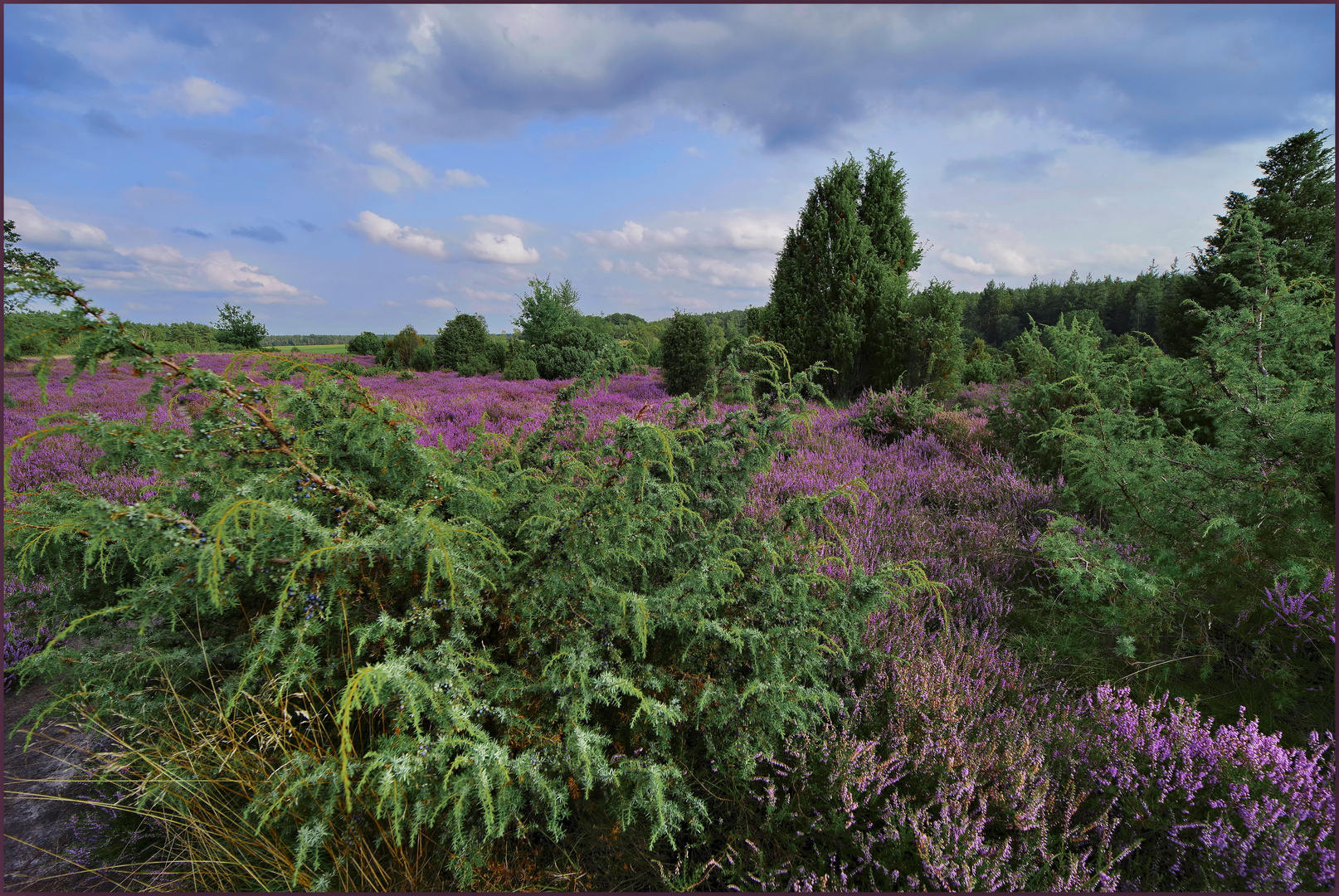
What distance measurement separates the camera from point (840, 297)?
434 inches

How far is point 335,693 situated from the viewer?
196cm

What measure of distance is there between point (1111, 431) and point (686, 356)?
9.63 metres

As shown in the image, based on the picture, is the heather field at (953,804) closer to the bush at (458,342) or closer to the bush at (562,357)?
the bush at (562,357)

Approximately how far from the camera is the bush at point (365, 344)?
2464cm

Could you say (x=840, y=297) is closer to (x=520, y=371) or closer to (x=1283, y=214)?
(x=520, y=371)

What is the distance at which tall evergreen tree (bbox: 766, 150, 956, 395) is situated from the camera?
35.4ft

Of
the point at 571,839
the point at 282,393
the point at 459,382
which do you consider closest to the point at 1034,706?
the point at 571,839

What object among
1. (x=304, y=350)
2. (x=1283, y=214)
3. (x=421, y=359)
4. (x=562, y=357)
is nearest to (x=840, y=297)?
(x=562, y=357)

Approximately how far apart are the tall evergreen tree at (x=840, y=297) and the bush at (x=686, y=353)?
192 cm

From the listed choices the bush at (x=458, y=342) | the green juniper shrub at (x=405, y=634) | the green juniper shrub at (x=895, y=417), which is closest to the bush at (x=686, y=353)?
the green juniper shrub at (x=895, y=417)

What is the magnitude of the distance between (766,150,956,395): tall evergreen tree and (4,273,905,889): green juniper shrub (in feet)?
30.3

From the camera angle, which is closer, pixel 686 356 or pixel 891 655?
pixel 891 655

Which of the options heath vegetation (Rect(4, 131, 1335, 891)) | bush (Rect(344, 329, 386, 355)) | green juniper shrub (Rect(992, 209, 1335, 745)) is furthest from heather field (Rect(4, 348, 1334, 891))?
bush (Rect(344, 329, 386, 355))

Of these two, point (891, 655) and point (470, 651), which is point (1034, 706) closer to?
point (891, 655)
